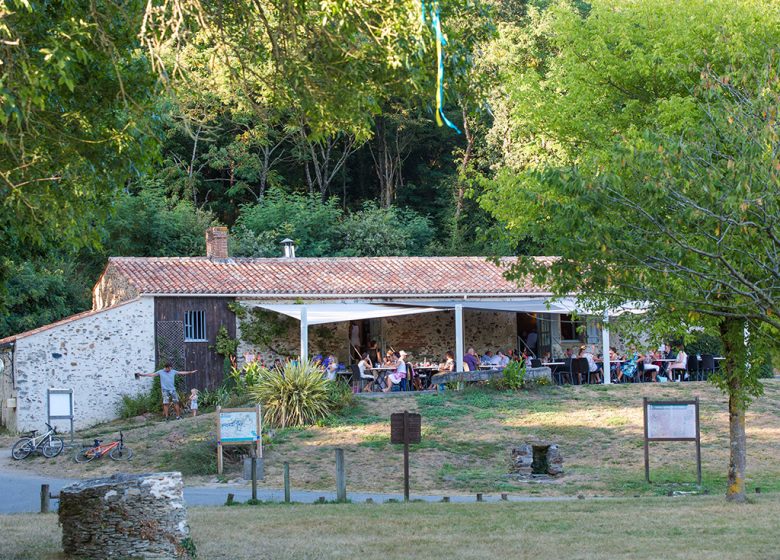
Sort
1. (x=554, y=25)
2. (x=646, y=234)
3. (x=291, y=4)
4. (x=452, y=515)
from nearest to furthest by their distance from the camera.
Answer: (x=291, y=4) < (x=646, y=234) < (x=452, y=515) < (x=554, y=25)

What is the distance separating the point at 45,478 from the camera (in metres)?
19.6

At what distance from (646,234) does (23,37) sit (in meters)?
5.97

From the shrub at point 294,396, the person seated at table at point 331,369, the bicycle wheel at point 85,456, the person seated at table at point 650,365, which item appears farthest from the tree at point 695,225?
the person seated at table at point 650,365

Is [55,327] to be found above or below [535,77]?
below

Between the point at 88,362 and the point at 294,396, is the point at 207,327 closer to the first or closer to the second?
the point at 88,362

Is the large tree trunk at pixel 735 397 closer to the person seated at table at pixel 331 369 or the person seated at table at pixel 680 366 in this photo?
the person seated at table at pixel 331 369

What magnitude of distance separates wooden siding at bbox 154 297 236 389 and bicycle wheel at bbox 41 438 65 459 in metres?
5.43

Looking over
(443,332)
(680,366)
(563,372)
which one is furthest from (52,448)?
(680,366)

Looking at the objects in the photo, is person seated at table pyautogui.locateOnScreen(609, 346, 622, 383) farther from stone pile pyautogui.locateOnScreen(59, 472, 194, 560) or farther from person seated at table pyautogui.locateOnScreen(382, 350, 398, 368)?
stone pile pyautogui.locateOnScreen(59, 472, 194, 560)

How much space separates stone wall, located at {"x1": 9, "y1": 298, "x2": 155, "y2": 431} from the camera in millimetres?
25328

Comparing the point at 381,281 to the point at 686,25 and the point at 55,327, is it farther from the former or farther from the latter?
the point at 686,25

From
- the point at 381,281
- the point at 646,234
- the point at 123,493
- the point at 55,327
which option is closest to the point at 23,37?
the point at 123,493

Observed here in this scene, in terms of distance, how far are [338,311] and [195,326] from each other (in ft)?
12.2

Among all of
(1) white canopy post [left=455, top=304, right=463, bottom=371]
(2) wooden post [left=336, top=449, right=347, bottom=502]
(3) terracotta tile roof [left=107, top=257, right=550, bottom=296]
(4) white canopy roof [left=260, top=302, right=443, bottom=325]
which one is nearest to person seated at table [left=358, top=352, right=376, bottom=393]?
(4) white canopy roof [left=260, top=302, right=443, bottom=325]
